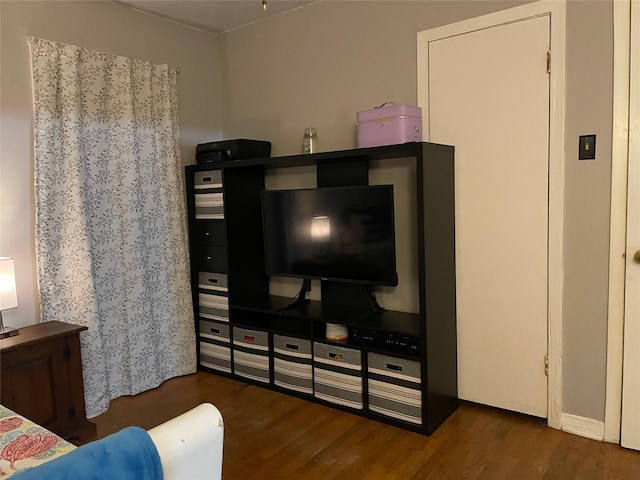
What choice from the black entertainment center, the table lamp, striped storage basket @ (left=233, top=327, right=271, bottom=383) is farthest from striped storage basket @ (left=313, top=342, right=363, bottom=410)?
the table lamp

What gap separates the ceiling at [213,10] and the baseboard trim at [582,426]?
2945 millimetres

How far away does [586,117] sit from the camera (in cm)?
244

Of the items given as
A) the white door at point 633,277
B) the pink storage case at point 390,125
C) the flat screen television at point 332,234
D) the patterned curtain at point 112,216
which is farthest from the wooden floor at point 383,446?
the pink storage case at point 390,125

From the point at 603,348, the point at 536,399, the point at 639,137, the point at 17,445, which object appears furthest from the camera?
the point at 536,399

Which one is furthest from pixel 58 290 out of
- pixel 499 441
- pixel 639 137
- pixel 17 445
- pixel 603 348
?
pixel 639 137

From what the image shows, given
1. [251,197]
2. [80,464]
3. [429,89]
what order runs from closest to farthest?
[80,464] → [429,89] → [251,197]

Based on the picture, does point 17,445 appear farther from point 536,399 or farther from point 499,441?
point 536,399

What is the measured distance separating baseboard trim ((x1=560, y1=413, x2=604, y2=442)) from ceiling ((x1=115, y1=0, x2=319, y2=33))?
2.95 m

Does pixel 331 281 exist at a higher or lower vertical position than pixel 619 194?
lower

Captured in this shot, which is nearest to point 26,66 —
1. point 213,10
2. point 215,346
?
point 213,10

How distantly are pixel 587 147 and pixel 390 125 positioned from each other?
984 mm

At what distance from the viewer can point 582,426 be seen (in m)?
2.55

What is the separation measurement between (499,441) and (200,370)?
2165 mm

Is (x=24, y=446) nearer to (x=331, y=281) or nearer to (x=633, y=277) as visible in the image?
(x=331, y=281)
